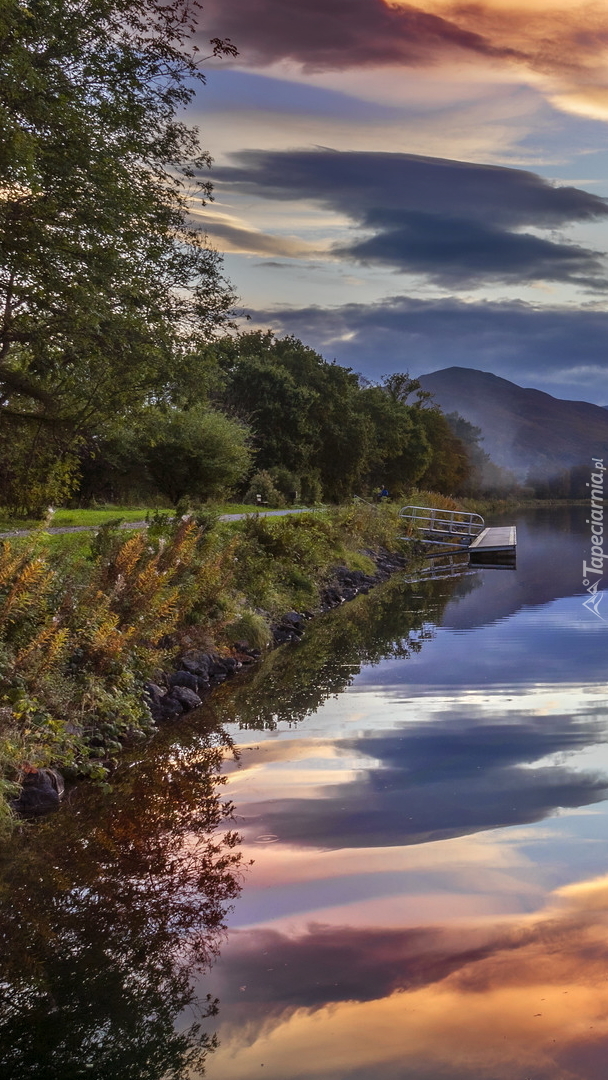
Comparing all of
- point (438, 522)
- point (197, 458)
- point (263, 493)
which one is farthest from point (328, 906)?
point (438, 522)

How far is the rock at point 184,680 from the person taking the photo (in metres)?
14.0

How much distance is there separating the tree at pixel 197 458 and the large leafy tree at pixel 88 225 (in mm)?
17850

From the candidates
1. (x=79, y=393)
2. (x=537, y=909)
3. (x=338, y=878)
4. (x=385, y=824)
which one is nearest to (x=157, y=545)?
(x=79, y=393)

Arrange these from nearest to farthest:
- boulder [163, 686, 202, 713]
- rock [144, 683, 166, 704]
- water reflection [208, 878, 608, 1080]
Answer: water reflection [208, 878, 608, 1080] → rock [144, 683, 166, 704] → boulder [163, 686, 202, 713]

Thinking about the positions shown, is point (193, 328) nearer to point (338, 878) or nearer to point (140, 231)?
point (140, 231)

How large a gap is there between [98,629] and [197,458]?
97.2 feet

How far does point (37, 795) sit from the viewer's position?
8938mm

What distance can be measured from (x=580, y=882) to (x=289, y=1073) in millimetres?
2995

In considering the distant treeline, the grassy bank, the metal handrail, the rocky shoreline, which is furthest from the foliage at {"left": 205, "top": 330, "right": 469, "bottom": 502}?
the grassy bank

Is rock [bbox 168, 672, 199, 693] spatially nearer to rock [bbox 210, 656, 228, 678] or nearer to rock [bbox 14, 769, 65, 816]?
rock [bbox 210, 656, 228, 678]

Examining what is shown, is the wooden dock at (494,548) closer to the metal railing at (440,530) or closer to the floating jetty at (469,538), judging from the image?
the floating jetty at (469,538)

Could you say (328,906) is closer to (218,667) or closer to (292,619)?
(218,667)

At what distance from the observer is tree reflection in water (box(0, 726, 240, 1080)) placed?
5199 mm

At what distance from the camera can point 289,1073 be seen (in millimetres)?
4973
